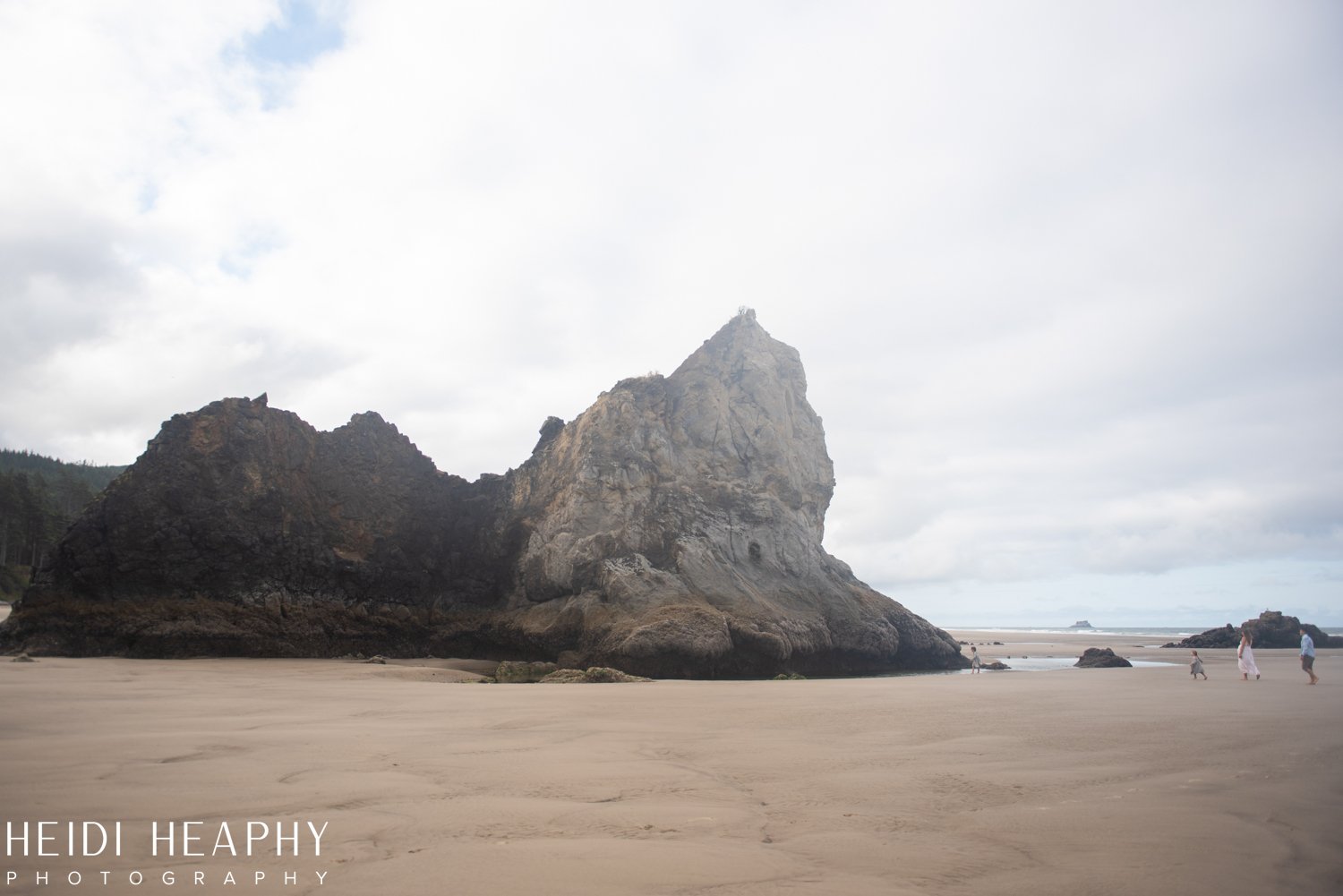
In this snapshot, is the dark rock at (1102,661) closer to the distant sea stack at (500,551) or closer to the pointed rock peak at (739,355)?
the distant sea stack at (500,551)

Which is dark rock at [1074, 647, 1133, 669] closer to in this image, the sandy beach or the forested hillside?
the sandy beach

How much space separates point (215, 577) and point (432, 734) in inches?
769

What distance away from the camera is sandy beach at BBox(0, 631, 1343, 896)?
3.40 meters

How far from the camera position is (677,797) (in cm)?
493

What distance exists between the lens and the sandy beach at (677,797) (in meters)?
3.40

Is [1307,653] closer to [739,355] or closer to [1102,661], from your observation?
[1102,661]

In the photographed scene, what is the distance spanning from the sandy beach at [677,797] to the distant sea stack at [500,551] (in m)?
13.5

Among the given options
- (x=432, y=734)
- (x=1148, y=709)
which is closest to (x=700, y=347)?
(x=1148, y=709)

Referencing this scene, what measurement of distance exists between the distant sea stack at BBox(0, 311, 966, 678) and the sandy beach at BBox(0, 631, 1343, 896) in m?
13.5

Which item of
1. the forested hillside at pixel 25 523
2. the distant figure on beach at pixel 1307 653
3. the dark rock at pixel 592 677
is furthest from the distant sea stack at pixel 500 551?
the forested hillside at pixel 25 523

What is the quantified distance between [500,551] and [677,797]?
945 inches

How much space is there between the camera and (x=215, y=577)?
22.8 metres

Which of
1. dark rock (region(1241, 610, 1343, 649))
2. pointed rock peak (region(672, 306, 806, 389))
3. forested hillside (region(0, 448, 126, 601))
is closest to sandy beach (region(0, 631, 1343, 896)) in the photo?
pointed rock peak (region(672, 306, 806, 389))

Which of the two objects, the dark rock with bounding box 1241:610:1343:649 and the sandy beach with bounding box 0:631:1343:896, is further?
the dark rock with bounding box 1241:610:1343:649
